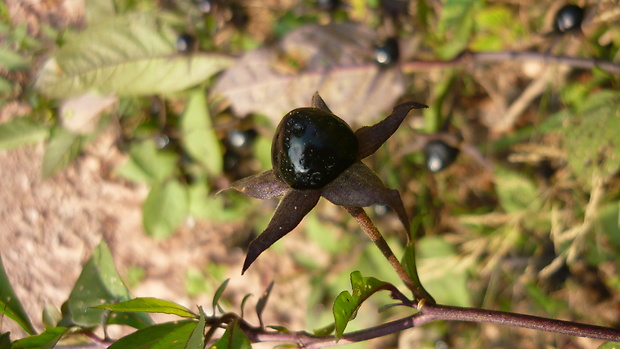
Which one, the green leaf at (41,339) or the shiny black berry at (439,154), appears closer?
the green leaf at (41,339)

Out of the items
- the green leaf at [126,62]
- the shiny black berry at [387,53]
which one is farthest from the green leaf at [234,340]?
the green leaf at [126,62]

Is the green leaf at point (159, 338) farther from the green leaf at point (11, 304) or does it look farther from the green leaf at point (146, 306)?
the green leaf at point (11, 304)

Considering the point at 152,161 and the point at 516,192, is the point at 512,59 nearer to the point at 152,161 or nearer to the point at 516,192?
the point at 516,192

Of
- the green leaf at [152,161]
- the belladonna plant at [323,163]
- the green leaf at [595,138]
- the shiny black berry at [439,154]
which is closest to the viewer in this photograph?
the belladonna plant at [323,163]

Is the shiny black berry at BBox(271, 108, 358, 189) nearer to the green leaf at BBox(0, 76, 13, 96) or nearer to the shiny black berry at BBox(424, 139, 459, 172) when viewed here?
the shiny black berry at BBox(424, 139, 459, 172)

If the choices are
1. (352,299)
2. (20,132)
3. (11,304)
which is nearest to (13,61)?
(20,132)

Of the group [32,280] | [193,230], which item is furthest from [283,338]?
[32,280]

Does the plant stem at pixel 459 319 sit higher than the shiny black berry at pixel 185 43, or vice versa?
the plant stem at pixel 459 319
